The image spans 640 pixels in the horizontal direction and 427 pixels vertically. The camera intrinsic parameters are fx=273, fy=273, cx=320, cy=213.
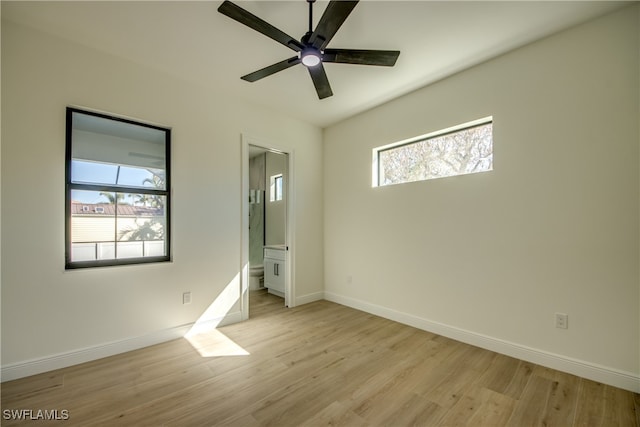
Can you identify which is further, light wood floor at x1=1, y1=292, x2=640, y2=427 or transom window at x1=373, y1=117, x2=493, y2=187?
transom window at x1=373, y1=117, x2=493, y2=187

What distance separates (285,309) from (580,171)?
347 cm

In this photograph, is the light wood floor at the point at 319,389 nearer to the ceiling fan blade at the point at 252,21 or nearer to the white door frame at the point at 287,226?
the white door frame at the point at 287,226

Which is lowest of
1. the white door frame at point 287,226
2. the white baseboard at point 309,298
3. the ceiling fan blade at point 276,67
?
the white baseboard at point 309,298

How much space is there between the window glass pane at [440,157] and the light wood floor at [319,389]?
1816 mm

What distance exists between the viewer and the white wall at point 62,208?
6.94ft

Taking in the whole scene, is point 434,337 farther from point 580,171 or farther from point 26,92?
point 26,92

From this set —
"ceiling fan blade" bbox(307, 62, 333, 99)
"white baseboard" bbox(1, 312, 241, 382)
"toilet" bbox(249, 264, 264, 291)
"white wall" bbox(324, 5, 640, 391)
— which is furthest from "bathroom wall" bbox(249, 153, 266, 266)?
"ceiling fan blade" bbox(307, 62, 333, 99)

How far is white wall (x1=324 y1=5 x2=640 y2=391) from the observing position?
201cm

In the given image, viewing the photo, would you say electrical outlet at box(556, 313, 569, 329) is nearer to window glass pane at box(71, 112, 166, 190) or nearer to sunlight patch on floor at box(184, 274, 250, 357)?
sunlight patch on floor at box(184, 274, 250, 357)

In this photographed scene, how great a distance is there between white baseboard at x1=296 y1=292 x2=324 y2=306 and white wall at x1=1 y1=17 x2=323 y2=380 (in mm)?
996

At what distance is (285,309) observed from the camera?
382 cm

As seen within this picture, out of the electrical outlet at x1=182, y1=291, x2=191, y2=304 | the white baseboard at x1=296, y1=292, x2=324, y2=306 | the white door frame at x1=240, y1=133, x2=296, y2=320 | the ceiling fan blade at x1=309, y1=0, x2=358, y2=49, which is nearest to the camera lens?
the ceiling fan blade at x1=309, y1=0, x2=358, y2=49

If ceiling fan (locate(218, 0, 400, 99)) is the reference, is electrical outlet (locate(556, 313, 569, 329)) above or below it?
below

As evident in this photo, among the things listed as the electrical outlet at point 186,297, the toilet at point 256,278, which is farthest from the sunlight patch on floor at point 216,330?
the toilet at point 256,278
